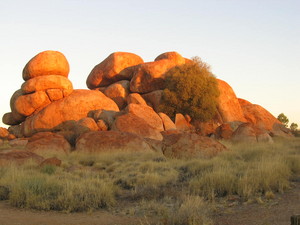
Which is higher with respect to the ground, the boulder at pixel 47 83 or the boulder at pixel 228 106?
the boulder at pixel 47 83

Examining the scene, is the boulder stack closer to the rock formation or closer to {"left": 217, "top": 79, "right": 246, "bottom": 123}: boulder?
the rock formation

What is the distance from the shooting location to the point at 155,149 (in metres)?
23.0

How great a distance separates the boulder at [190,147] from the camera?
58.1 feet

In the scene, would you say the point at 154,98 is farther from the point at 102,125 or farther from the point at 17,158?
the point at 17,158

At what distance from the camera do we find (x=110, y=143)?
22109 mm

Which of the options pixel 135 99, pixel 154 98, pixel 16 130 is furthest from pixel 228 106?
pixel 16 130

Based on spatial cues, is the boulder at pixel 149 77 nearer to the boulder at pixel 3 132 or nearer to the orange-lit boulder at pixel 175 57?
the orange-lit boulder at pixel 175 57

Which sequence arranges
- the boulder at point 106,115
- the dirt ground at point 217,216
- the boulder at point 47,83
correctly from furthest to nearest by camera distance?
the boulder at point 47,83 < the boulder at point 106,115 < the dirt ground at point 217,216

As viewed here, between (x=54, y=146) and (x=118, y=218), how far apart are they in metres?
15.5

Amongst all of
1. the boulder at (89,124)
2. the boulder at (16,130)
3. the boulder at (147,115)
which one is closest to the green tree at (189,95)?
the boulder at (147,115)

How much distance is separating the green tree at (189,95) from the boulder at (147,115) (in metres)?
4.07

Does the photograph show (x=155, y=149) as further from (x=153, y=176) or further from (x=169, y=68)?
(x=169, y=68)

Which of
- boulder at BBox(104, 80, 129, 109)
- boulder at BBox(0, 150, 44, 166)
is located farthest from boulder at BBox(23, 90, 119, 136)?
boulder at BBox(0, 150, 44, 166)

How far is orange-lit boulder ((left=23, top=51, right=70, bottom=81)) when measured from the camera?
112 ft
